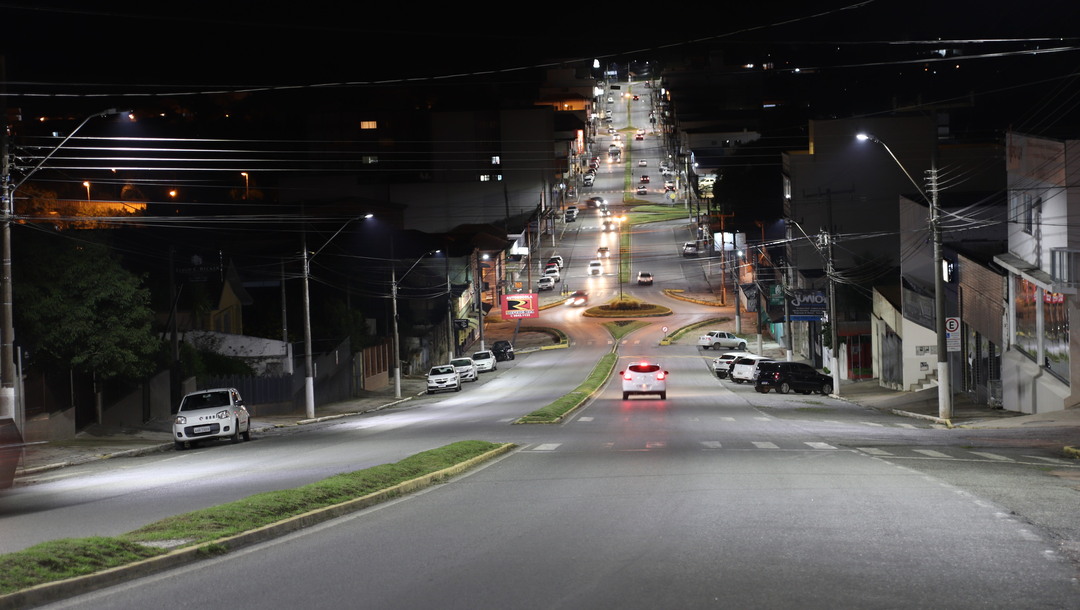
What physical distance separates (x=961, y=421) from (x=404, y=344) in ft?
167

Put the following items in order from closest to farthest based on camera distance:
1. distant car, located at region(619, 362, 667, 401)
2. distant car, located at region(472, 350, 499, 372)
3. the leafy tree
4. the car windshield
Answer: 1. the car windshield
2. the leafy tree
3. distant car, located at region(619, 362, 667, 401)
4. distant car, located at region(472, 350, 499, 372)

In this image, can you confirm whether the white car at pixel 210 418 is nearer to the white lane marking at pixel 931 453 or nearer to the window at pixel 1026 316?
the white lane marking at pixel 931 453

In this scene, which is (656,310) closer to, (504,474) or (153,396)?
(153,396)

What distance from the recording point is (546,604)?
8.16 m

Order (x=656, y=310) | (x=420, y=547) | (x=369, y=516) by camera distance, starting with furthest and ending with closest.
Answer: (x=656, y=310) < (x=369, y=516) < (x=420, y=547)

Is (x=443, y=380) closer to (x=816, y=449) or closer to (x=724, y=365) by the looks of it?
(x=724, y=365)

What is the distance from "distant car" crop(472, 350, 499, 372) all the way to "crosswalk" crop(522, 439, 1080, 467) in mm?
50173

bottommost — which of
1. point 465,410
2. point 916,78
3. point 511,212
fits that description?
point 465,410

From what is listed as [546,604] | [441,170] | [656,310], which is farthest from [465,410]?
[441,170]

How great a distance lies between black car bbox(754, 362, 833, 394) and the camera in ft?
173

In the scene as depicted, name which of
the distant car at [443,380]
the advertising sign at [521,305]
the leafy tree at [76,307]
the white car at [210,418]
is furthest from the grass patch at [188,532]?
the advertising sign at [521,305]

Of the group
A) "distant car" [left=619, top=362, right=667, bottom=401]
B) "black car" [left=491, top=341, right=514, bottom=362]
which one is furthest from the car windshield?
"black car" [left=491, top=341, right=514, bottom=362]

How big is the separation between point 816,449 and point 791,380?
30.6m

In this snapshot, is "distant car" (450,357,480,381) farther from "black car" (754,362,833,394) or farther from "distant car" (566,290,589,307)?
"distant car" (566,290,589,307)
